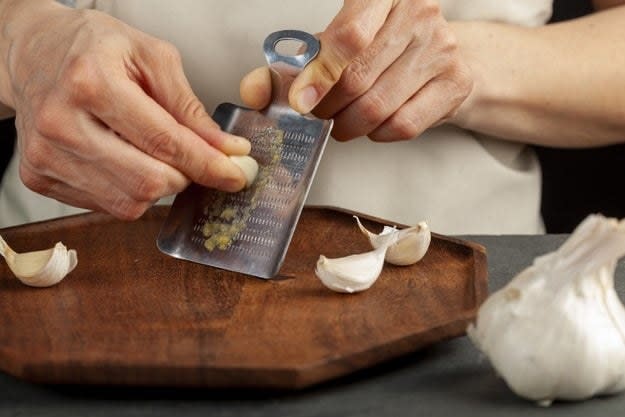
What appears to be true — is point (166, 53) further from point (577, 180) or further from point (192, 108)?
point (577, 180)

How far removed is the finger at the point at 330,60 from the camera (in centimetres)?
100

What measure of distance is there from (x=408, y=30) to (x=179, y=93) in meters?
0.23

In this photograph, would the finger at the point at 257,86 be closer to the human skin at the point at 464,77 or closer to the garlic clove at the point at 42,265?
the human skin at the point at 464,77

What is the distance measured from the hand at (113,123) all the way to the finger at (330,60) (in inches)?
2.6

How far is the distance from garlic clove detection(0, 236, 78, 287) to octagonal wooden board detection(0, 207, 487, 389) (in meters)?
0.01

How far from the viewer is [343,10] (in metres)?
1.04

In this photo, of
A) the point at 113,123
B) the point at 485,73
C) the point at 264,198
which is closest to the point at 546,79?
the point at 485,73

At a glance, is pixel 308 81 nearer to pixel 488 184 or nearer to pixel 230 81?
pixel 230 81

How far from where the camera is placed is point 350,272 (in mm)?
945

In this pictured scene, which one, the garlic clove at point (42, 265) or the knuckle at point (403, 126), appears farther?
the knuckle at point (403, 126)

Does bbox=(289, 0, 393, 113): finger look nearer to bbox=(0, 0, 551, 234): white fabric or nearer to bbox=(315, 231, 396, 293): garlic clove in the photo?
bbox=(315, 231, 396, 293): garlic clove

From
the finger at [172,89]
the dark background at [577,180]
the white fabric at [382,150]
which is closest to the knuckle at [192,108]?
the finger at [172,89]

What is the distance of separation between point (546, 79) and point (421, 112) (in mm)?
231

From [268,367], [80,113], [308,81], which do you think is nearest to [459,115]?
[308,81]
